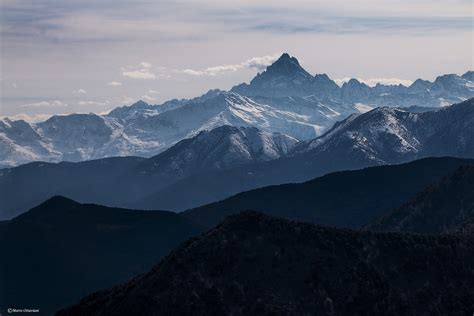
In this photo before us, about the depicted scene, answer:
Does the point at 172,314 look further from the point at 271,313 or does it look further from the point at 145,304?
the point at 271,313

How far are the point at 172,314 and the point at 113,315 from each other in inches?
453

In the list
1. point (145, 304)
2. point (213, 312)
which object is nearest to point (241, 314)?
point (213, 312)

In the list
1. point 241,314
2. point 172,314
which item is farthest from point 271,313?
point 172,314

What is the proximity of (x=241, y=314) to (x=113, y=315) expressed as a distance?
81.1ft

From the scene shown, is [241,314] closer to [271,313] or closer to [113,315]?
[271,313]

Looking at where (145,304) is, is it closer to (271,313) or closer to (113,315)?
(113,315)

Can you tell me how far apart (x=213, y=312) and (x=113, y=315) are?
19.3 m

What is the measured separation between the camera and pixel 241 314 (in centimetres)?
19988

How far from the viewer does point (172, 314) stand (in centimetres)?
19762

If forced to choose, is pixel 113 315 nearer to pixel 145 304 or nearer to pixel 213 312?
pixel 145 304

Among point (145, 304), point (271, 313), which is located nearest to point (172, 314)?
point (145, 304)

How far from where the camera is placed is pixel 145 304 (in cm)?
19975

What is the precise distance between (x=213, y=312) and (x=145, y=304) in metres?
13.3

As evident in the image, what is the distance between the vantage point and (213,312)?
198875mm
